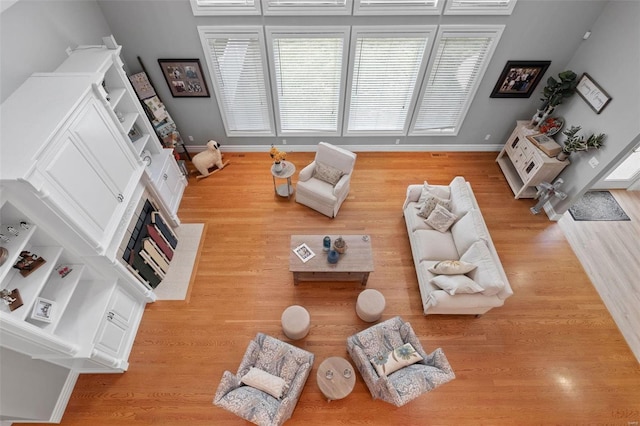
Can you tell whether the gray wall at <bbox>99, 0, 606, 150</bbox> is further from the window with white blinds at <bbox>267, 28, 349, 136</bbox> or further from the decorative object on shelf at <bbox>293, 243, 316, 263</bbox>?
the decorative object on shelf at <bbox>293, 243, 316, 263</bbox>

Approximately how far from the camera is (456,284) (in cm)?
388

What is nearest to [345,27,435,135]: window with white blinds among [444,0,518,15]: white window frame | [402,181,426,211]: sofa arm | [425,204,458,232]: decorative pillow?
[444,0,518,15]: white window frame

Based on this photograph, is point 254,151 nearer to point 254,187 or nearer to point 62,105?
point 254,187

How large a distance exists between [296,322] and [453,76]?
15.4ft

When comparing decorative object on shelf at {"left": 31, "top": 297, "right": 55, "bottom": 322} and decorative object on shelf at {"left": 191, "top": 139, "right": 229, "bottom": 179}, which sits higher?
decorative object on shelf at {"left": 31, "top": 297, "right": 55, "bottom": 322}

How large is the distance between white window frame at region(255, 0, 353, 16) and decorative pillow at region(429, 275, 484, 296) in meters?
3.93

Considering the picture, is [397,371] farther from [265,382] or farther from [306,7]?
[306,7]

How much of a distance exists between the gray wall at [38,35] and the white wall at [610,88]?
7137 mm

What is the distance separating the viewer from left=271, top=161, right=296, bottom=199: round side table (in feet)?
17.6

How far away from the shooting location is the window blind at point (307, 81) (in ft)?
16.1

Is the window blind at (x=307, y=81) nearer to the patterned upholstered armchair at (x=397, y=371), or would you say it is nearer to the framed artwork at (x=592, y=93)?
the framed artwork at (x=592, y=93)

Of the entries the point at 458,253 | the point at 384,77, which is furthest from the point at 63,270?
the point at 384,77

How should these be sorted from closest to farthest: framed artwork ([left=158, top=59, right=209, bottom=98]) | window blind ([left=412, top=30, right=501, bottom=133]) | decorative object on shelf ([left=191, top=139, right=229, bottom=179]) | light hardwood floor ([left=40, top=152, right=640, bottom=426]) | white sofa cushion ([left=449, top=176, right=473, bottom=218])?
1. light hardwood floor ([left=40, top=152, right=640, bottom=426])
2. white sofa cushion ([left=449, top=176, right=473, bottom=218])
3. window blind ([left=412, top=30, right=501, bottom=133])
4. framed artwork ([left=158, top=59, right=209, bottom=98])
5. decorative object on shelf ([left=191, top=139, right=229, bottom=179])

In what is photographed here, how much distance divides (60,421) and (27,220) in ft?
7.92
